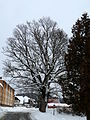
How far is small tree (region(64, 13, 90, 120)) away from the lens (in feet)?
53.2

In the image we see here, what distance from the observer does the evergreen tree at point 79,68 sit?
16266 millimetres

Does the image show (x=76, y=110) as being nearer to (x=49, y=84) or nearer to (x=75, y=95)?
(x=75, y=95)

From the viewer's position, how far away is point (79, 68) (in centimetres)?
1722

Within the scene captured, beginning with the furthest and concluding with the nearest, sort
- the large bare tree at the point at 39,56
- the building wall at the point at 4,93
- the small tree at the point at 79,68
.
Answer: the building wall at the point at 4,93, the large bare tree at the point at 39,56, the small tree at the point at 79,68

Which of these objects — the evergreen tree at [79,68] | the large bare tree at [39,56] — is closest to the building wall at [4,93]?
the large bare tree at [39,56]

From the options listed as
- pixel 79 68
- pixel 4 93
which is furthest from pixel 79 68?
pixel 4 93

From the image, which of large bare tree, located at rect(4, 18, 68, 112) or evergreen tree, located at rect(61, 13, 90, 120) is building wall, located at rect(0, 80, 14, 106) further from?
evergreen tree, located at rect(61, 13, 90, 120)

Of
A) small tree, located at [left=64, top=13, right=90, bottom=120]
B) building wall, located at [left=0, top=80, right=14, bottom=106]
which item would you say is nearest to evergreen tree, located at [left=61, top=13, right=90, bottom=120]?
small tree, located at [left=64, top=13, right=90, bottom=120]

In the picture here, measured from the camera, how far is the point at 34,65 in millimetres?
40094

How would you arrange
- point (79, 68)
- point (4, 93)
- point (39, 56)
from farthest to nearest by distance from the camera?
1. point (4, 93)
2. point (39, 56)
3. point (79, 68)

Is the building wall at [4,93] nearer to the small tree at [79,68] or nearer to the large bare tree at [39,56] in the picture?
the large bare tree at [39,56]

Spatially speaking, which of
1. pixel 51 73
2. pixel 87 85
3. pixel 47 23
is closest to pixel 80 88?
pixel 87 85

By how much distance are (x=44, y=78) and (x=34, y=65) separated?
2396mm

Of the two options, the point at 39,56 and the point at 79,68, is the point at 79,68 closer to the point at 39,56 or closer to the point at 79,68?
the point at 79,68
